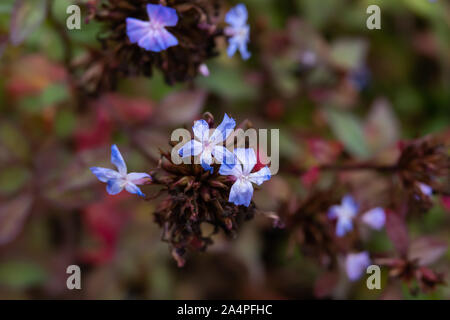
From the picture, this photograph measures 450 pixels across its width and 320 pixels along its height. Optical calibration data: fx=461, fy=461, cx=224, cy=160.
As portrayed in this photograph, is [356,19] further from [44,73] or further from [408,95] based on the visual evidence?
[44,73]

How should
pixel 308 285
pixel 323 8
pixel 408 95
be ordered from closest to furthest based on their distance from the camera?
pixel 308 285 → pixel 323 8 → pixel 408 95

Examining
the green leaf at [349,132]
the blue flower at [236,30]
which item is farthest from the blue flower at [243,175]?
the green leaf at [349,132]

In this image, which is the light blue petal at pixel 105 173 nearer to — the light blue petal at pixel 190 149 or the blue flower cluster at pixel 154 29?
the light blue petal at pixel 190 149

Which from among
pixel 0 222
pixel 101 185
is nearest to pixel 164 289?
pixel 101 185

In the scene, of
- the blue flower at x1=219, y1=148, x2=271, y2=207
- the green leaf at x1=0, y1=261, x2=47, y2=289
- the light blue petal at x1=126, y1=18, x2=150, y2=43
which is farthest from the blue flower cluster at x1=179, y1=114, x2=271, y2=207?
the green leaf at x1=0, y1=261, x2=47, y2=289

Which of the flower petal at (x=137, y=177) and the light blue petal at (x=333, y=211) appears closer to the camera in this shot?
the flower petal at (x=137, y=177)

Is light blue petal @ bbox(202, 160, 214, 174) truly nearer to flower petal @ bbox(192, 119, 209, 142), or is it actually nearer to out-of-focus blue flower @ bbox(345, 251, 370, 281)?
flower petal @ bbox(192, 119, 209, 142)
